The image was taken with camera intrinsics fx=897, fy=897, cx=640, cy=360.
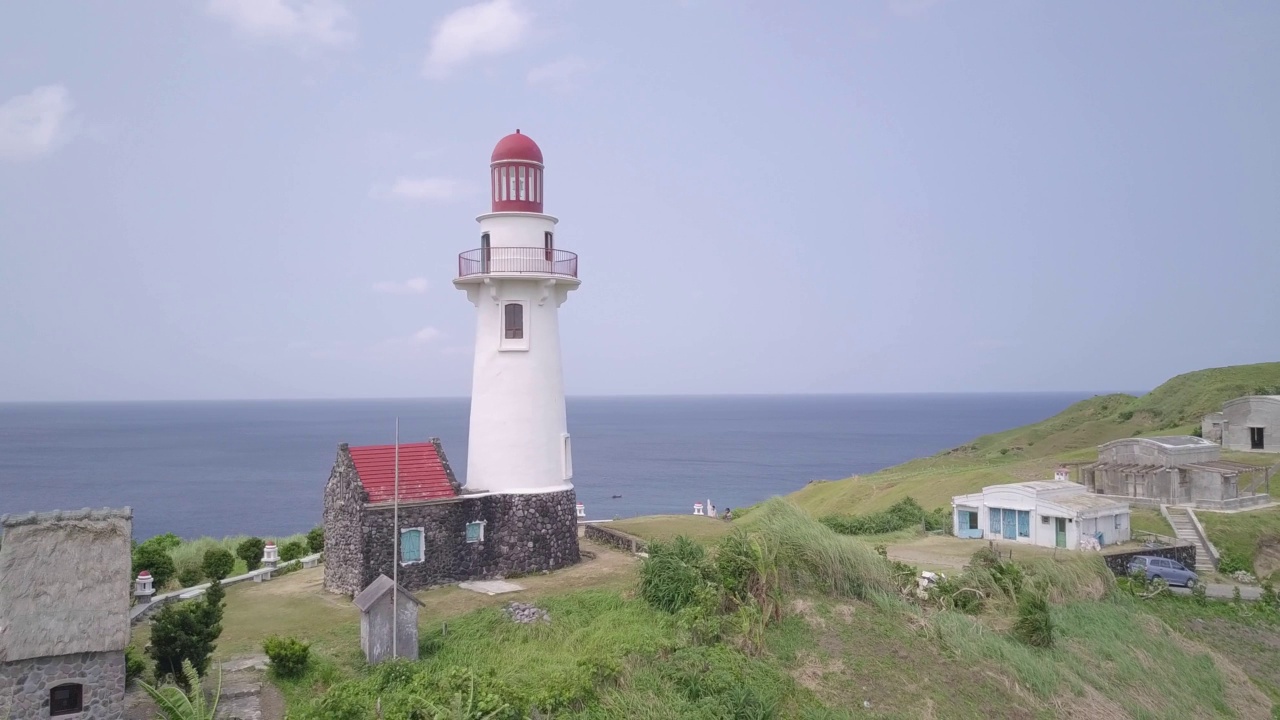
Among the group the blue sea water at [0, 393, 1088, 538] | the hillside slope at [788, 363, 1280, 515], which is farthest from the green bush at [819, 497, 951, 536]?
the blue sea water at [0, 393, 1088, 538]

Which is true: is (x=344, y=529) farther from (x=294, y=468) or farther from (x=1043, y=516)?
(x=294, y=468)

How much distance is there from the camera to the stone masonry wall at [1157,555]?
1054 inches

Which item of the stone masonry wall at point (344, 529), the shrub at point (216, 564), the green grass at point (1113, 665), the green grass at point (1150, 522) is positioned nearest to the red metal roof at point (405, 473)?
the stone masonry wall at point (344, 529)

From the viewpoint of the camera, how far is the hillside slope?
4097 cm

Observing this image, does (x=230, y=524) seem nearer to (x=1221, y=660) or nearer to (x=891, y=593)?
(x=891, y=593)

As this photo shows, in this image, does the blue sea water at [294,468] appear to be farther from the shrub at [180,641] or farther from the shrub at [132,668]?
the shrub at [180,641]

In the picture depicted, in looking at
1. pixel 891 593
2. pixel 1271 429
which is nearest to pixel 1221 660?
pixel 891 593

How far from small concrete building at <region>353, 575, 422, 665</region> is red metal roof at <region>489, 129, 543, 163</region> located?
11.4 meters

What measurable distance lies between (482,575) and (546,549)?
70.4 inches

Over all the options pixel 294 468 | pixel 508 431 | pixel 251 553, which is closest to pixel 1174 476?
pixel 508 431

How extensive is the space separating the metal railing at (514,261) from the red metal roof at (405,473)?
4.84 meters

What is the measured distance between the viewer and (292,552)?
26469 mm

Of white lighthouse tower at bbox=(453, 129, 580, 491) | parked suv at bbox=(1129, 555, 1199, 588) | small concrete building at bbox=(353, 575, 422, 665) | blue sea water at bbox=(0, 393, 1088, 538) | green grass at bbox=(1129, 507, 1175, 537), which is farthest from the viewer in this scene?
blue sea water at bbox=(0, 393, 1088, 538)

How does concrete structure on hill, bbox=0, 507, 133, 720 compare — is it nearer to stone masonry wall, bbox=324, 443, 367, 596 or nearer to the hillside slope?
stone masonry wall, bbox=324, 443, 367, 596
